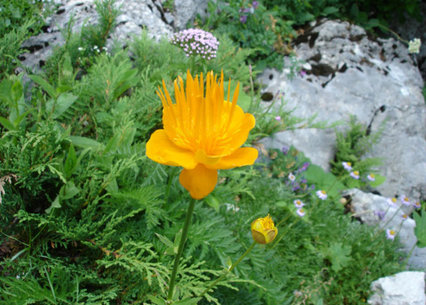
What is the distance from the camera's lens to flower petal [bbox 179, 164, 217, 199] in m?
0.75

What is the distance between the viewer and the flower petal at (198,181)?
747mm

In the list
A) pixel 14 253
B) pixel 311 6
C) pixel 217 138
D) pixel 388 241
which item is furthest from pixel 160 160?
pixel 311 6

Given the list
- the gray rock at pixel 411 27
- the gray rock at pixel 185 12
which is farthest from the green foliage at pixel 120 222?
the gray rock at pixel 411 27

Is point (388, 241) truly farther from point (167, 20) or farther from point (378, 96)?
point (167, 20)

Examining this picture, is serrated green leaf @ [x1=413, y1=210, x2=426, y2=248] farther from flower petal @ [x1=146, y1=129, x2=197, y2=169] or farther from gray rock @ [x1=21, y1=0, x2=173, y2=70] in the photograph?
gray rock @ [x1=21, y1=0, x2=173, y2=70]

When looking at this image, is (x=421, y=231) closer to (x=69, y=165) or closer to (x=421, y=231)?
(x=421, y=231)

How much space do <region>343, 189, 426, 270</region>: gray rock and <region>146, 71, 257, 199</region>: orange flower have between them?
2.36 meters

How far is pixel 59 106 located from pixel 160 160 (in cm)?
128

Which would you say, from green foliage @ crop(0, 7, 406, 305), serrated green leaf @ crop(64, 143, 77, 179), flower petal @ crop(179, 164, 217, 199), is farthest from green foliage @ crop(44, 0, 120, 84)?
flower petal @ crop(179, 164, 217, 199)

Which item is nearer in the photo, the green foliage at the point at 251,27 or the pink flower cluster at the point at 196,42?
the pink flower cluster at the point at 196,42

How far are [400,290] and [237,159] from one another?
214cm

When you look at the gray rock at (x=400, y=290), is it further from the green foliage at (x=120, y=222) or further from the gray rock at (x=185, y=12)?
the gray rock at (x=185, y=12)

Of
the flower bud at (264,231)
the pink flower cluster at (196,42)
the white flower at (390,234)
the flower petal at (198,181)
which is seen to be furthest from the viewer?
the white flower at (390,234)

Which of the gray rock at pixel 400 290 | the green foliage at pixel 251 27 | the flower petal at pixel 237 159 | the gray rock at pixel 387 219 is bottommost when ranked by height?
the gray rock at pixel 387 219
